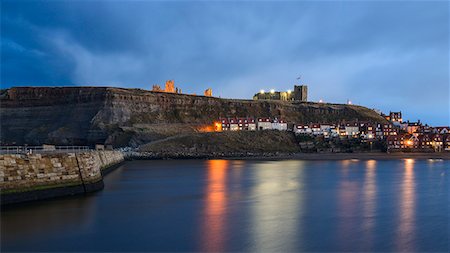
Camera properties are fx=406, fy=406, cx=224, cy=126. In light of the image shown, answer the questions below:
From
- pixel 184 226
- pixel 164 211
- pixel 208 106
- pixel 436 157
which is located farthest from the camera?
pixel 208 106

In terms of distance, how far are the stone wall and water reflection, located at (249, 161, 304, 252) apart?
12.9 metres

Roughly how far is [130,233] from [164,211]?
6460 mm

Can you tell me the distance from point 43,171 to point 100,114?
87491 mm

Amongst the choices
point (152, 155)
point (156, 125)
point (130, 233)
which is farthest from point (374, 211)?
point (156, 125)

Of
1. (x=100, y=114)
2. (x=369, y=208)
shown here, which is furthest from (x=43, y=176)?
(x=100, y=114)

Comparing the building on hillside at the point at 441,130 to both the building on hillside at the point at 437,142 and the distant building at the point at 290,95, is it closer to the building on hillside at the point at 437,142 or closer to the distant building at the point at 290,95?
the building on hillside at the point at 437,142

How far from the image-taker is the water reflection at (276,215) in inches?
774

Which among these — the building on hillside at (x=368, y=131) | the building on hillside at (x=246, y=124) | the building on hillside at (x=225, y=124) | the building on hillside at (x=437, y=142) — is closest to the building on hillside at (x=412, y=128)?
the building on hillside at (x=368, y=131)

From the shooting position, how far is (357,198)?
34.7 meters

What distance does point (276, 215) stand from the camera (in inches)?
1045

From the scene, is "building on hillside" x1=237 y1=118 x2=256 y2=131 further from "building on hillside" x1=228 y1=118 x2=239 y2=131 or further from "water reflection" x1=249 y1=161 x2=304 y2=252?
"water reflection" x1=249 y1=161 x2=304 y2=252

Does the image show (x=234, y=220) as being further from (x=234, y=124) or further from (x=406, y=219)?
(x=234, y=124)

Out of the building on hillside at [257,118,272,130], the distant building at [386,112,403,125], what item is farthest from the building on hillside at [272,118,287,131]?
the distant building at [386,112,403,125]

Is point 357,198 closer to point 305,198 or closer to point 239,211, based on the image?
point 305,198
